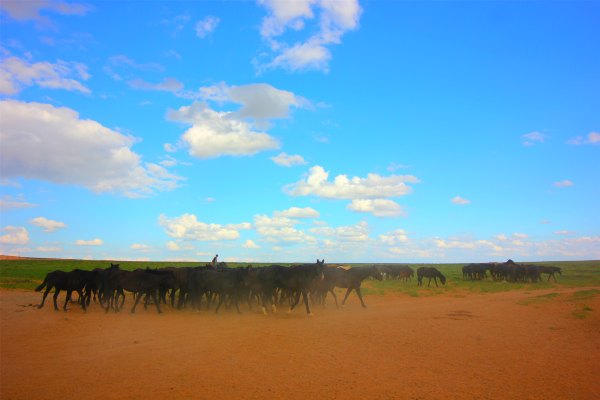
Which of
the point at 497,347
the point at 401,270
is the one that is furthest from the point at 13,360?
the point at 401,270

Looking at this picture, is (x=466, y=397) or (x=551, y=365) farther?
(x=551, y=365)

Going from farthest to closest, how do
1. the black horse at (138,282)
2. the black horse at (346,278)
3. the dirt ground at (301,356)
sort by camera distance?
the black horse at (346,278), the black horse at (138,282), the dirt ground at (301,356)

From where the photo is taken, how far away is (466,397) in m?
7.32


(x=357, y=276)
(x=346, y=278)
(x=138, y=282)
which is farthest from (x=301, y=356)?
(x=346, y=278)

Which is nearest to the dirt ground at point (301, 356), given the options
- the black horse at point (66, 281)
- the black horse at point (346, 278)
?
the black horse at point (66, 281)

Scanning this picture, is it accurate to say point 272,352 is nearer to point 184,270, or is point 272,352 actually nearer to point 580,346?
point 580,346

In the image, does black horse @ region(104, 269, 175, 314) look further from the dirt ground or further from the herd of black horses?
the dirt ground

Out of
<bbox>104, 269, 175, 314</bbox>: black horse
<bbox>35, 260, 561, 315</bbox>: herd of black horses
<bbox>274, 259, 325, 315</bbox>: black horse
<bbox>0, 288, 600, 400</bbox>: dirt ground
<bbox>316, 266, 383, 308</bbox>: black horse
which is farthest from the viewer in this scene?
<bbox>316, 266, 383, 308</bbox>: black horse

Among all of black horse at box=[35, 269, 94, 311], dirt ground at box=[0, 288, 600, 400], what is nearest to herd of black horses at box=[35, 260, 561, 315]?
black horse at box=[35, 269, 94, 311]

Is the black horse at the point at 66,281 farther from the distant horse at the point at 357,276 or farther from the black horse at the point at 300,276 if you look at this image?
the distant horse at the point at 357,276

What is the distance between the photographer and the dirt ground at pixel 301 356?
773 centimetres

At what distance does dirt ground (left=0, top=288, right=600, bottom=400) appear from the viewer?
773 cm

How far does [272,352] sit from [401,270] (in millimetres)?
42322

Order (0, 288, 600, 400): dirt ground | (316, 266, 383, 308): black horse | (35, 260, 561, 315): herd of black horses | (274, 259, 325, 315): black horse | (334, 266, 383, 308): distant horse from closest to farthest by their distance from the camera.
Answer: (0, 288, 600, 400): dirt ground → (274, 259, 325, 315): black horse → (35, 260, 561, 315): herd of black horses → (316, 266, 383, 308): black horse → (334, 266, 383, 308): distant horse
